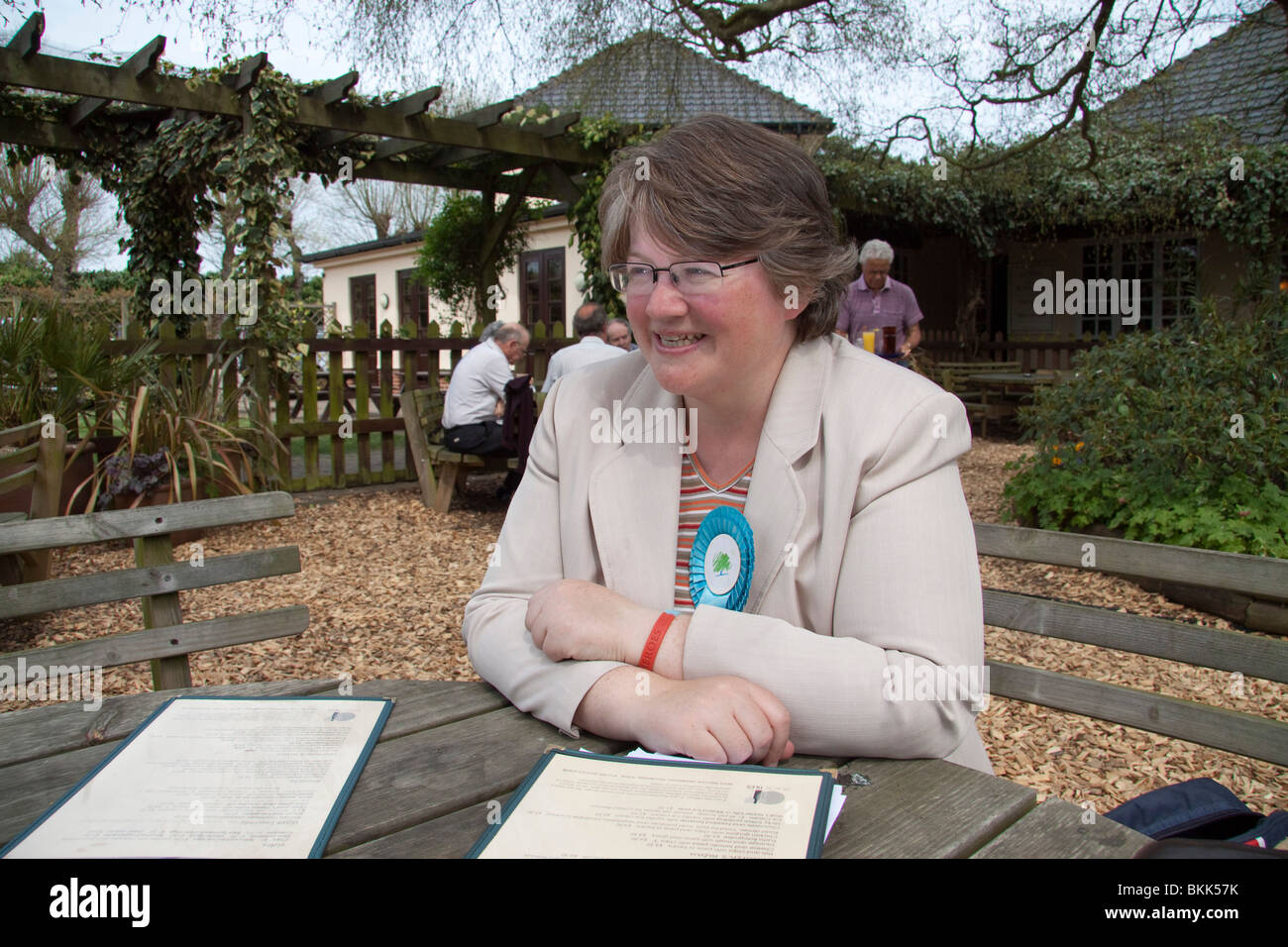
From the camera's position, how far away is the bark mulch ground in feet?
10.1

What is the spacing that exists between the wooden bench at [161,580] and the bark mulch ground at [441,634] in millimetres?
1449

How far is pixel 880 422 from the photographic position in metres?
1.46

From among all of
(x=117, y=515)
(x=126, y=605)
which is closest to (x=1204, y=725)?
(x=117, y=515)

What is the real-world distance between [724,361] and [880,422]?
276 millimetres

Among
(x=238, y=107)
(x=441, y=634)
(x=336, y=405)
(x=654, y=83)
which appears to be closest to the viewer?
(x=441, y=634)

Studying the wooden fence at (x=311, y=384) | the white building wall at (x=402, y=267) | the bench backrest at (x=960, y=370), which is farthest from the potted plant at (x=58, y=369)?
the bench backrest at (x=960, y=370)

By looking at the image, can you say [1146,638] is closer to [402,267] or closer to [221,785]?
[221,785]

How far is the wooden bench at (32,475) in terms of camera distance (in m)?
3.94

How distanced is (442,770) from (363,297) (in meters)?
25.0

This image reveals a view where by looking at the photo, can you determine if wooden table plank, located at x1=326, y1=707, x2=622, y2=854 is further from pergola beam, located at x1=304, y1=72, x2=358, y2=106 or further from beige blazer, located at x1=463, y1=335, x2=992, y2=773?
pergola beam, located at x1=304, y1=72, x2=358, y2=106

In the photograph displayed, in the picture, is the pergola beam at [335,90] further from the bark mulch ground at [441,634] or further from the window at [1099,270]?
the window at [1099,270]

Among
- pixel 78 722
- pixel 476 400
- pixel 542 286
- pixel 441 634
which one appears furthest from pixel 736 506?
pixel 542 286

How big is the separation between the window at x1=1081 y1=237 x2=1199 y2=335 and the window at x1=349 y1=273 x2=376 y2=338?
16210mm

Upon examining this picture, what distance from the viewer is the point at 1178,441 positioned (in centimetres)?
473
